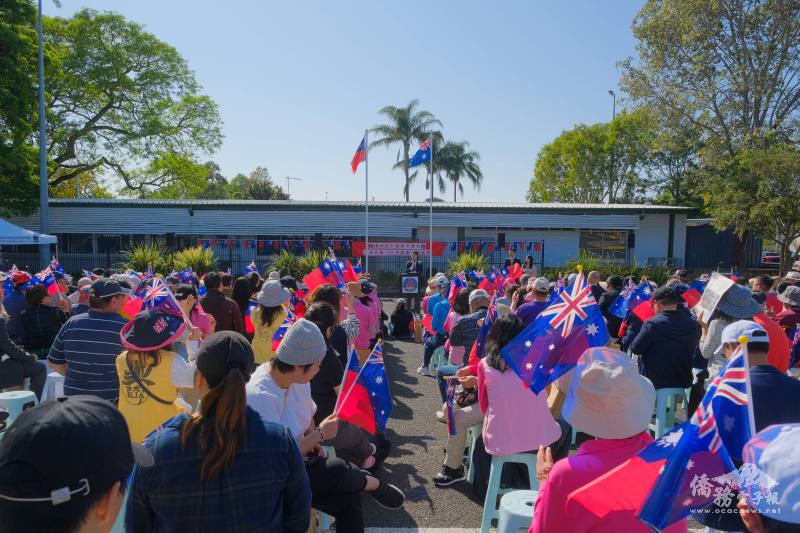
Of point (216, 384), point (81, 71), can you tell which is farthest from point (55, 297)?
point (81, 71)

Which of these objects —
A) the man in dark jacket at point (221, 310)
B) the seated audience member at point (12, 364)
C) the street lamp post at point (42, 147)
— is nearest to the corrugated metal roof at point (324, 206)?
the street lamp post at point (42, 147)

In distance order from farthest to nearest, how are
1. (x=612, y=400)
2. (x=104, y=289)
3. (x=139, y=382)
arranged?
(x=104, y=289)
(x=139, y=382)
(x=612, y=400)

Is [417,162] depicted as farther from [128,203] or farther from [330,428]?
[330,428]

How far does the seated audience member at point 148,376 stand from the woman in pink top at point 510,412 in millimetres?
2117

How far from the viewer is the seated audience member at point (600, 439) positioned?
2.07m

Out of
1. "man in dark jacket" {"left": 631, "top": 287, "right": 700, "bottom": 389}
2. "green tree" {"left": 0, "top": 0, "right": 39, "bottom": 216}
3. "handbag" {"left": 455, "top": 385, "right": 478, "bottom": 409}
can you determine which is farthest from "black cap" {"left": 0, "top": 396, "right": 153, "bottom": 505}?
"green tree" {"left": 0, "top": 0, "right": 39, "bottom": 216}

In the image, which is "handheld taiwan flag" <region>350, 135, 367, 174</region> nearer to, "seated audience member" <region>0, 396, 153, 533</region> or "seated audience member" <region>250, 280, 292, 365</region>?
"seated audience member" <region>250, 280, 292, 365</region>

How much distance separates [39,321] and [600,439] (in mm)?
6451

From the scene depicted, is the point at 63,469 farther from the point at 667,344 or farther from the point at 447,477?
the point at 667,344

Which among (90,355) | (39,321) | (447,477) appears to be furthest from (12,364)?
(447,477)

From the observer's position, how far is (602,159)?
135 ft

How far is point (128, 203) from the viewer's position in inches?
1022

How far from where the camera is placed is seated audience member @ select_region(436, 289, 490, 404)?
5876mm

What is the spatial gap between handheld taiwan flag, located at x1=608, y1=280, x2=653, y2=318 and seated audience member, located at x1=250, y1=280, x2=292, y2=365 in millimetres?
4864
